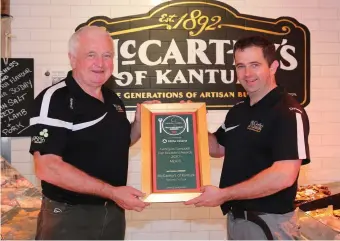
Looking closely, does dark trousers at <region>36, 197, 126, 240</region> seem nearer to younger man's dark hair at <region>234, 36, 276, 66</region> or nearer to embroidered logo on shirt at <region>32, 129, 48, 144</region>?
embroidered logo on shirt at <region>32, 129, 48, 144</region>

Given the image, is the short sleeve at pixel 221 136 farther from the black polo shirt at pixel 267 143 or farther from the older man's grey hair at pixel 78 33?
the older man's grey hair at pixel 78 33

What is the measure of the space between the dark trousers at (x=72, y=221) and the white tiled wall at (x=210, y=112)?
1.59 m

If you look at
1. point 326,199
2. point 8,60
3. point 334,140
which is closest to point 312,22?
point 334,140

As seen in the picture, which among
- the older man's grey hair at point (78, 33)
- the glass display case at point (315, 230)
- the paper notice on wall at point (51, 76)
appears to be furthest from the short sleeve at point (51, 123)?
the paper notice on wall at point (51, 76)

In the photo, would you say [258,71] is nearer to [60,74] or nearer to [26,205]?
[26,205]

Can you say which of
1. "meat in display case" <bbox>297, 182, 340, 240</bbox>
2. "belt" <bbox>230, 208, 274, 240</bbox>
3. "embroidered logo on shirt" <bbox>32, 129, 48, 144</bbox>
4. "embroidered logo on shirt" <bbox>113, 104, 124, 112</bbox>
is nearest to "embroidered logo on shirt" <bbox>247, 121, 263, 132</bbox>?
"belt" <bbox>230, 208, 274, 240</bbox>

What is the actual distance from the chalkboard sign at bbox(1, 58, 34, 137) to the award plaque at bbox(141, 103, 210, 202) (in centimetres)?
183

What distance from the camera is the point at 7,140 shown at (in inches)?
157

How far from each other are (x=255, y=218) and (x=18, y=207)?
4.74 ft

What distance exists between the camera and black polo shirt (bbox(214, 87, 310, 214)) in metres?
2.35

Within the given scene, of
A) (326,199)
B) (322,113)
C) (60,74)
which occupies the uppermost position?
(60,74)

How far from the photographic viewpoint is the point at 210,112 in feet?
13.7

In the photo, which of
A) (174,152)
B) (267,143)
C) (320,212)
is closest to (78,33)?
(174,152)

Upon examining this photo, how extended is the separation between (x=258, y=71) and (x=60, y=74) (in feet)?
7.12
